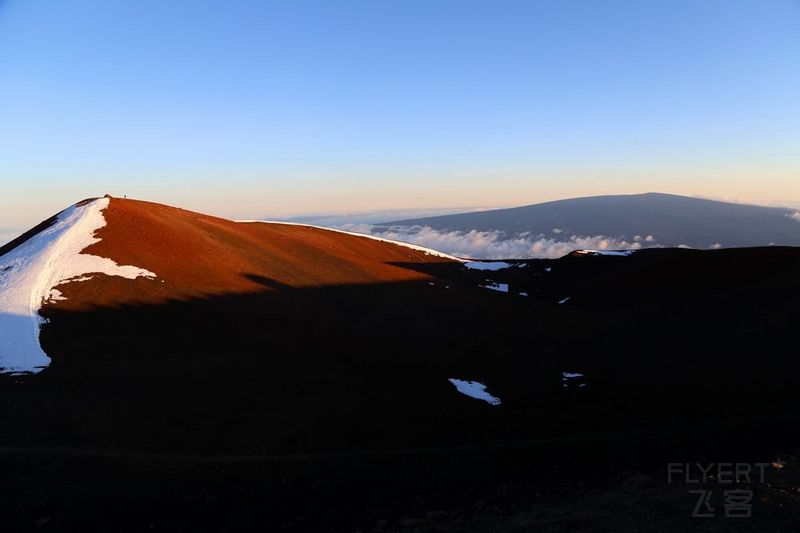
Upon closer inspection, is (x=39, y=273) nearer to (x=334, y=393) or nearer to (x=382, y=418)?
(x=334, y=393)

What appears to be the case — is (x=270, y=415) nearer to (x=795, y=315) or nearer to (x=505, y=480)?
(x=505, y=480)

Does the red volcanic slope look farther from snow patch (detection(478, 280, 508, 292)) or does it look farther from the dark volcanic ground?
snow patch (detection(478, 280, 508, 292))

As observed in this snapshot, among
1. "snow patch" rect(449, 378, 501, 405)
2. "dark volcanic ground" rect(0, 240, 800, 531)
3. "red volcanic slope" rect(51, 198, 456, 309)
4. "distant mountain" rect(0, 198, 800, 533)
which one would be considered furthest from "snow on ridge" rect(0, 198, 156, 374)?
"snow patch" rect(449, 378, 501, 405)

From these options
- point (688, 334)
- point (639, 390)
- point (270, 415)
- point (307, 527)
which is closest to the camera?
point (307, 527)

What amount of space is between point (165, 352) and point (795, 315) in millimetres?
43163

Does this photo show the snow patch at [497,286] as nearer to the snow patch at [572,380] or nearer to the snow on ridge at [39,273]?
the snow patch at [572,380]

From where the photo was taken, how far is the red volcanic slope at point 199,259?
112ft

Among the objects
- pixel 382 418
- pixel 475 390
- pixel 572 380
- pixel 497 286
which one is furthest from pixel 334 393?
pixel 497 286

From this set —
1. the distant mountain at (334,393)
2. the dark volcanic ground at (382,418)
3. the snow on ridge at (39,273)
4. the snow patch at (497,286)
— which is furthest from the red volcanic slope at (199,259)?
the snow patch at (497,286)

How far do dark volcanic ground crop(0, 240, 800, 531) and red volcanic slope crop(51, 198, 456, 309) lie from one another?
5.77 ft

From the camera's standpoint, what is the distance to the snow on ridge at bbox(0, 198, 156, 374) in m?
25.8

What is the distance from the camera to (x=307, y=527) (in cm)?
1358

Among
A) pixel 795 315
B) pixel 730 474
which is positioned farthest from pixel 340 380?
pixel 795 315

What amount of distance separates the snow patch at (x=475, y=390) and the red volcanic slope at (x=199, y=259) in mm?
20184
